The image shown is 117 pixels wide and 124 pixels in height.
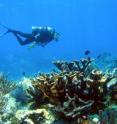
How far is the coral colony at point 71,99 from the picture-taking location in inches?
211

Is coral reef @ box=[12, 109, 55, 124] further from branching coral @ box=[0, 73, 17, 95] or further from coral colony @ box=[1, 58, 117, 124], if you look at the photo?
branching coral @ box=[0, 73, 17, 95]

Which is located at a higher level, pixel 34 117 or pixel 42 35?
pixel 42 35

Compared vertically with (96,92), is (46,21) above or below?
above

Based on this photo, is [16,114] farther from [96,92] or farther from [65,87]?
[96,92]

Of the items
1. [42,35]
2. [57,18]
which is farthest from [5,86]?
[57,18]

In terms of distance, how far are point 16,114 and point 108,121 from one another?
7.68 ft

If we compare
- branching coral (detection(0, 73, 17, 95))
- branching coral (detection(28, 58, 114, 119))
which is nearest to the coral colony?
branching coral (detection(28, 58, 114, 119))

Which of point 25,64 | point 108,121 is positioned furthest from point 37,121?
point 25,64

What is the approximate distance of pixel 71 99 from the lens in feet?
17.9

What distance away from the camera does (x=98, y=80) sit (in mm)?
5688

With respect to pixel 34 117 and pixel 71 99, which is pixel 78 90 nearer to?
pixel 71 99

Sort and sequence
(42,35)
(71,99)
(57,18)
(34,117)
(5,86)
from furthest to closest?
1. (57,18)
2. (42,35)
3. (5,86)
4. (34,117)
5. (71,99)

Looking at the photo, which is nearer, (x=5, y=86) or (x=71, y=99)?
(x=71, y=99)

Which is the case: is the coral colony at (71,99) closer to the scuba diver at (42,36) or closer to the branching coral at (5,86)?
the branching coral at (5,86)
